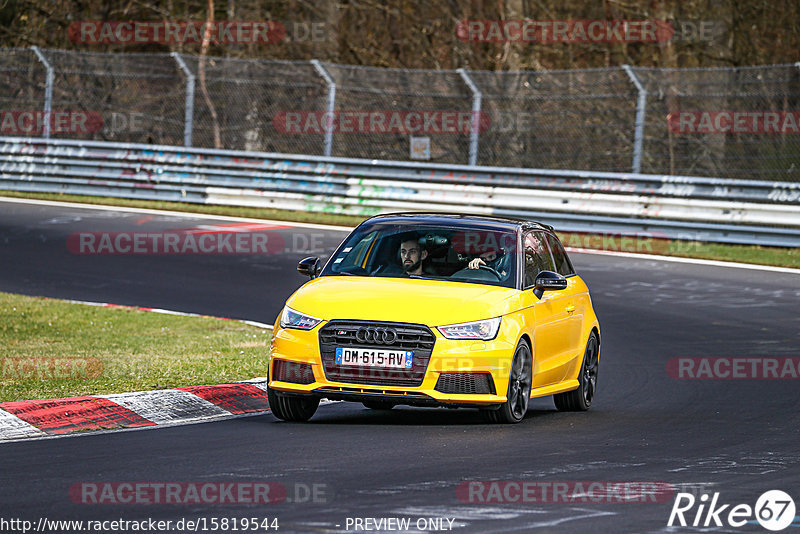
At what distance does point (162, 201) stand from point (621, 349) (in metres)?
15.6

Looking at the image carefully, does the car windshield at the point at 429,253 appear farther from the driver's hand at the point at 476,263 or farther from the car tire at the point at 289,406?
the car tire at the point at 289,406

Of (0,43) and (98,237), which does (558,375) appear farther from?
(0,43)

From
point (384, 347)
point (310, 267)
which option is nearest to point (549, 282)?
point (384, 347)

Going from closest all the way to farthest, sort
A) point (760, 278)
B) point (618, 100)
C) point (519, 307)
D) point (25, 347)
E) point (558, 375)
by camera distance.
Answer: point (519, 307), point (558, 375), point (25, 347), point (760, 278), point (618, 100)

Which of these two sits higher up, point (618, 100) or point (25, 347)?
point (618, 100)

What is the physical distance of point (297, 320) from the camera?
9.77m

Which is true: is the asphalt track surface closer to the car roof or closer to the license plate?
the license plate

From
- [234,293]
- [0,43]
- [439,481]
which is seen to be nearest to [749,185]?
[234,293]

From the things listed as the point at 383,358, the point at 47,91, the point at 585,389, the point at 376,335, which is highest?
the point at 47,91

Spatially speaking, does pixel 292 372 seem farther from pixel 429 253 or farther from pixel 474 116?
pixel 474 116

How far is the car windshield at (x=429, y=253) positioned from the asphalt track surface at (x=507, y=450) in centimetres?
107

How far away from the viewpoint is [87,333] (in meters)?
14.5

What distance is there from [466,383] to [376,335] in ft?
2.21

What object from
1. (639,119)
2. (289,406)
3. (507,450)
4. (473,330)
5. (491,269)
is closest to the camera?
(507,450)
